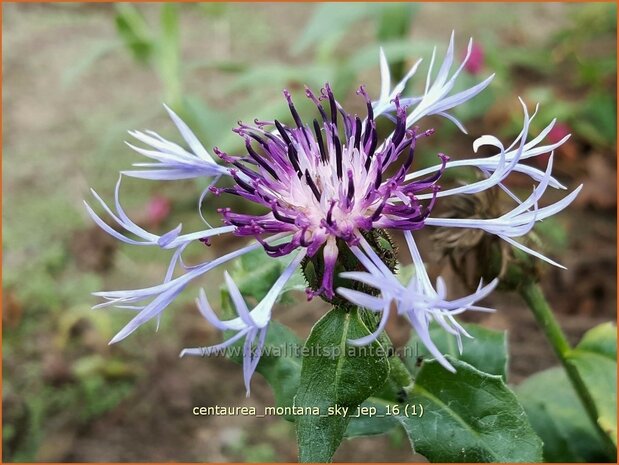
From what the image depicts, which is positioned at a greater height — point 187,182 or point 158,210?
point 187,182

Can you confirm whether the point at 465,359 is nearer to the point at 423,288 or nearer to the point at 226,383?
the point at 423,288

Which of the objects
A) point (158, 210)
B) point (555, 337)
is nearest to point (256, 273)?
point (555, 337)

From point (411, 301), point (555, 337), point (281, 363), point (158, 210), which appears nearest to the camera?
point (411, 301)

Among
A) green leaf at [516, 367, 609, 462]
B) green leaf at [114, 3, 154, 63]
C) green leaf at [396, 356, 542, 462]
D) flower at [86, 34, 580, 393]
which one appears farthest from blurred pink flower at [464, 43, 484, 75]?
green leaf at [396, 356, 542, 462]

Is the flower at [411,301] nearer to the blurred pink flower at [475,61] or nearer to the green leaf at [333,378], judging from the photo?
the green leaf at [333,378]

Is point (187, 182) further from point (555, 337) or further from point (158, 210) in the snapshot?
point (555, 337)

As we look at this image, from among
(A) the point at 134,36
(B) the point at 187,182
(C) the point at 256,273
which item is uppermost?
(A) the point at 134,36

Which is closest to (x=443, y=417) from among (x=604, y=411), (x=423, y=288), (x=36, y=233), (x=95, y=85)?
(x=423, y=288)
